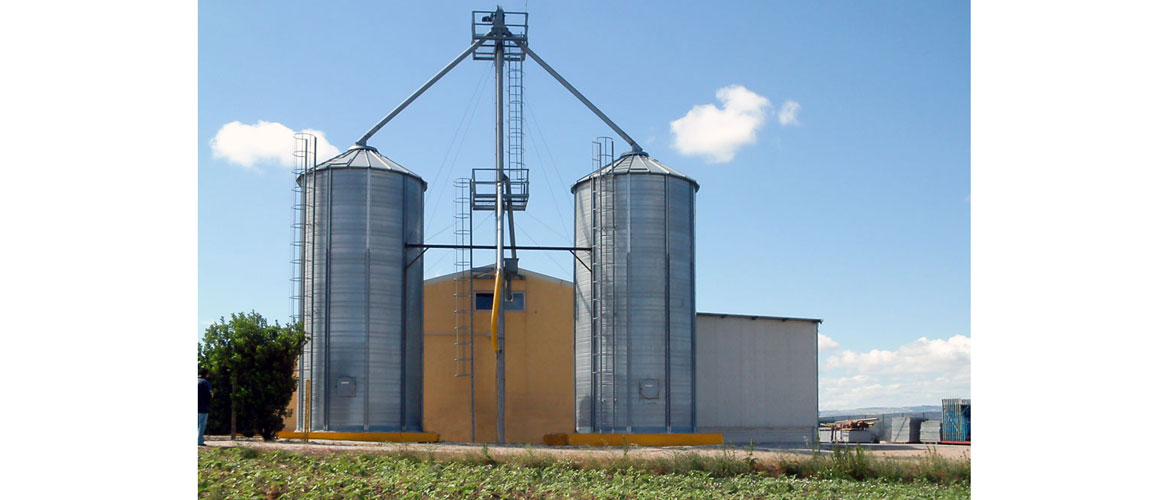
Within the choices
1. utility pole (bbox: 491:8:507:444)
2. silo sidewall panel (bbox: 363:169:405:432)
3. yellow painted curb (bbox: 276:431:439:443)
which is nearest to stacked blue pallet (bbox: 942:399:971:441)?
utility pole (bbox: 491:8:507:444)

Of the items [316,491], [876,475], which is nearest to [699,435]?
[876,475]

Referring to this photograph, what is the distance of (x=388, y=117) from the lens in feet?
97.1

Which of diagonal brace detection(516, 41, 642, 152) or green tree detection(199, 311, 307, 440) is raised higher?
diagonal brace detection(516, 41, 642, 152)

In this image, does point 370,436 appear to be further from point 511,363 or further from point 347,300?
point 511,363

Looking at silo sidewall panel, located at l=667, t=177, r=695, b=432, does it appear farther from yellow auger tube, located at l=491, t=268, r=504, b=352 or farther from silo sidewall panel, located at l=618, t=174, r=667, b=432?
yellow auger tube, located at l=491, t=268, r=504, b=352

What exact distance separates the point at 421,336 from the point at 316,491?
1558 centimetres

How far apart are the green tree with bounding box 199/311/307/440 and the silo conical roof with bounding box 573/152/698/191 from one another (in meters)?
10.3

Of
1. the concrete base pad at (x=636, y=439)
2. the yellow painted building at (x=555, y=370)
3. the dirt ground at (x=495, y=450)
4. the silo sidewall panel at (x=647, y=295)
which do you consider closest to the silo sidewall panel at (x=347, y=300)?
the dirt ground at (x=495, y=450)

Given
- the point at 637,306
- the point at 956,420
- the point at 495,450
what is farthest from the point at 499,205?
the point at 956,420

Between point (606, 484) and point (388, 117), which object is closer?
point (606, 484)

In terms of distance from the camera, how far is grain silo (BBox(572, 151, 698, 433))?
91.8 ft

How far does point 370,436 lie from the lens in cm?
2633

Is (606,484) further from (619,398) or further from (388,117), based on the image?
(388,117)

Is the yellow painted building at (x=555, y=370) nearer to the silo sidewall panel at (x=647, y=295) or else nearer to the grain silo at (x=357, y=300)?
the grain silo at (x=357, y=300)
